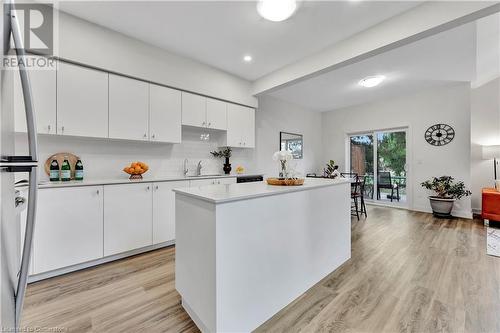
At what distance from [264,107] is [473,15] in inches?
136

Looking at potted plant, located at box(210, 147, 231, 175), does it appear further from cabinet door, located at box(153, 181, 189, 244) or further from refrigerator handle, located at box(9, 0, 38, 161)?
refrigerator handle, located at box(9, 0, 38, 161)

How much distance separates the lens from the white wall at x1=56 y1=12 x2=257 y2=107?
7.60ft

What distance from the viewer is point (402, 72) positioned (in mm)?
3828

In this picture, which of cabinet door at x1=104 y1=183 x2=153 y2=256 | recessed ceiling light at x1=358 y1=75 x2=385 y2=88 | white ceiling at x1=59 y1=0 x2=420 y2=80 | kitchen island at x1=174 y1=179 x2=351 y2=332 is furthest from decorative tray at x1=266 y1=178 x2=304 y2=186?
recessed ceiling light at x1=358 y1=75 x2=385 y2=88

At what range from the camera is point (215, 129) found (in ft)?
12.1

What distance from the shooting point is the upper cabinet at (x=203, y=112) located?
129 inches

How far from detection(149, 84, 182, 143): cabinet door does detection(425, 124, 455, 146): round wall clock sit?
17.6 ft

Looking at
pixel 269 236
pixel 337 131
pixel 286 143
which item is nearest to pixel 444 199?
pixel 337 131

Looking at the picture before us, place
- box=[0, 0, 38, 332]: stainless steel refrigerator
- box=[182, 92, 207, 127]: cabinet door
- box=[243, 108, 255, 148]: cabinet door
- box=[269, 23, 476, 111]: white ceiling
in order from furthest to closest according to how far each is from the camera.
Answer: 1. box=[243, 108, 255, 148]: cabinet door
2. box=[182, 92, 207, 127]: cabinet door
3. box=[269, 23, 476, 111]: white ceiling
4. box=[0, 0, 38, 332]: stainless steel refrigerator

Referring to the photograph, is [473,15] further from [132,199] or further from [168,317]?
[132,199]

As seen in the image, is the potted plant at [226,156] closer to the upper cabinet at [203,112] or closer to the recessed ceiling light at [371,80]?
Answer: the upper cabinet at [203,112]

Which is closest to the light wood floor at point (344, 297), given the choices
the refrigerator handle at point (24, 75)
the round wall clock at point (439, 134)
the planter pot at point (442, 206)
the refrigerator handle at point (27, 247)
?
the refrigerator handle at point (27, 247)

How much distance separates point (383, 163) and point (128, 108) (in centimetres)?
581

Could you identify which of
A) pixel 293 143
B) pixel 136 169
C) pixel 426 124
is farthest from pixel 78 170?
pixel 426 124
